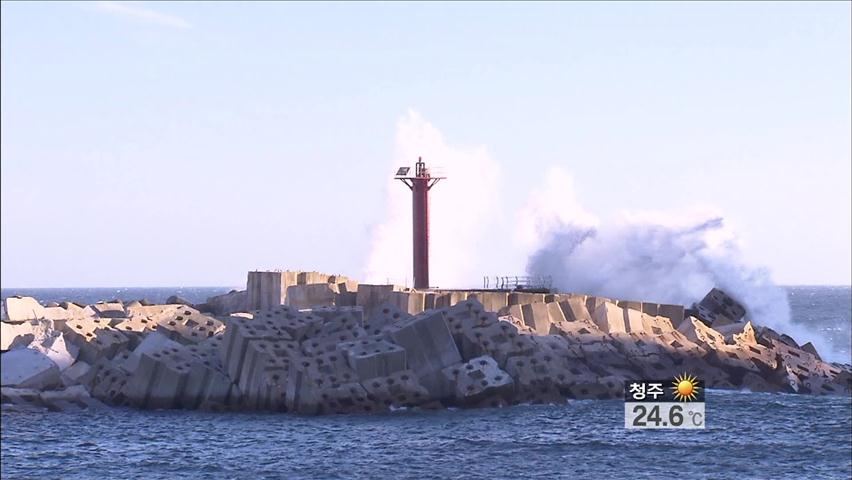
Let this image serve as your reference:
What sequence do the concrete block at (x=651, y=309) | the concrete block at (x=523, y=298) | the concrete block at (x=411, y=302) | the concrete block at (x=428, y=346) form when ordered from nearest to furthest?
the concrete block at (x=428, y=346), the concrete block at (x=411, y=302), the concrete block at (x=523, y=298), the concrete block at (x=651, y=309)

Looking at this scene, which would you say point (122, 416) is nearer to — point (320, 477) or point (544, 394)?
point (320, 477)

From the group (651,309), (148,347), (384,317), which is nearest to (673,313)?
(651,309)

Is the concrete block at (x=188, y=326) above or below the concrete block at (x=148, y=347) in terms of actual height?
above

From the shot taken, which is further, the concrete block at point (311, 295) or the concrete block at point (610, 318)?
the concrete block at point (311, 295)

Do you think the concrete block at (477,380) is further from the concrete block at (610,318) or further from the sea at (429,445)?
the concrete block at (610,318)

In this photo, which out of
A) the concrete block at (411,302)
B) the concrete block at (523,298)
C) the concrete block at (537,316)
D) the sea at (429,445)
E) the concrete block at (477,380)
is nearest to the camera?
the sea at (429,445)

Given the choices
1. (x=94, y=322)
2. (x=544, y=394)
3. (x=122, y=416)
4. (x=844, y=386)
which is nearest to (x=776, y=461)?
(x=544, y=394)

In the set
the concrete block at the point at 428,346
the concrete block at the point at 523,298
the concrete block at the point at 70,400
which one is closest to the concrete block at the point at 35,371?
the concrete block at the point at 70,400

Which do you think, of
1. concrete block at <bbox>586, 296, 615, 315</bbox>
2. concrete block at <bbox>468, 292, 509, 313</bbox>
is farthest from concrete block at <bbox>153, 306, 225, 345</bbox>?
concrete block at <bbox>586, 296, 615, 315</bbox>

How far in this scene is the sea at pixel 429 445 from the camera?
2386cm
